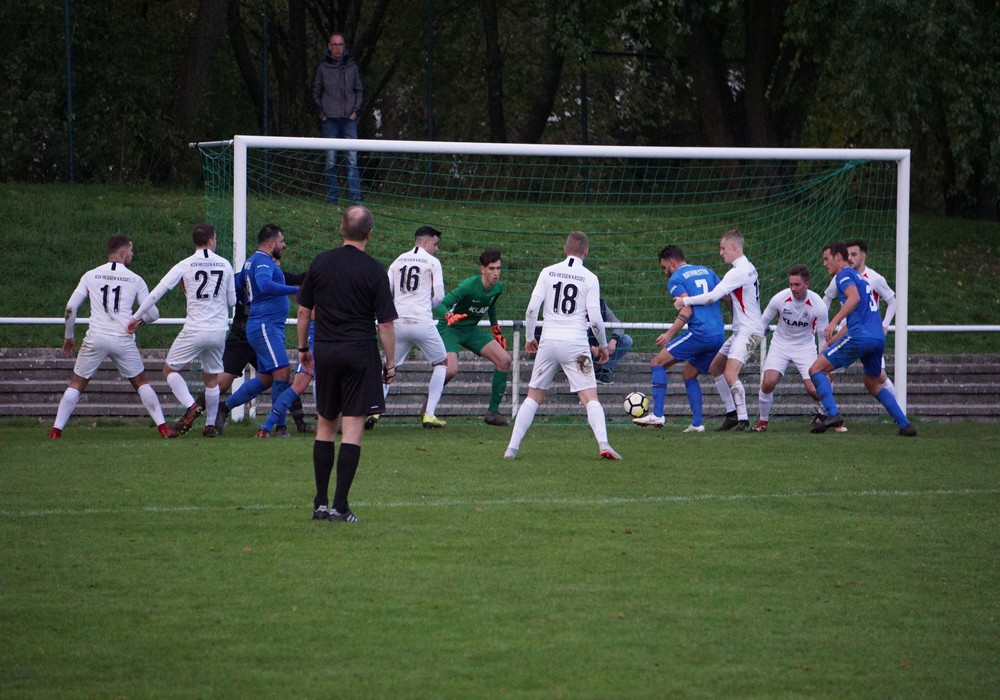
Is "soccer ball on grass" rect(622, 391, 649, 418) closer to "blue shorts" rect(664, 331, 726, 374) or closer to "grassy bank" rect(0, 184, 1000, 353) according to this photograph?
"blue shorts" rect(664, 331, 726, 374)

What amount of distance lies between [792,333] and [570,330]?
4.11 metres

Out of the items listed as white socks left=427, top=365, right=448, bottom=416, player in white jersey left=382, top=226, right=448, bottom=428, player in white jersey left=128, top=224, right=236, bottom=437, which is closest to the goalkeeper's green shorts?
white socks left=427, top=365, right=448, bottom=416

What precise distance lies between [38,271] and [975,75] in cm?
1550

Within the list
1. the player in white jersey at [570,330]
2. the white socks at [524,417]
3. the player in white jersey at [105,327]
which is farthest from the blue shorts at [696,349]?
the player in white jersey at [105,327]

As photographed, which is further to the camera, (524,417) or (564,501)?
(524,417)

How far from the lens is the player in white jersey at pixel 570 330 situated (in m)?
10.2

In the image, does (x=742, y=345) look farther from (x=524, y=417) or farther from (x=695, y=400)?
(x=524, y=417)

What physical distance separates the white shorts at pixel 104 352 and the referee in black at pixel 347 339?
16.4ft

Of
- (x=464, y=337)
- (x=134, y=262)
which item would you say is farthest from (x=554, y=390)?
(x=134, y=262)

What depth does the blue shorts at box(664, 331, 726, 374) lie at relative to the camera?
12891mm

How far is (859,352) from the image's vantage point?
12539 millimetres

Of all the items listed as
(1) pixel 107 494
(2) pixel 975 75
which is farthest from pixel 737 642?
(2) pixel 975 75

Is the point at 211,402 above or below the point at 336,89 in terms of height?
below

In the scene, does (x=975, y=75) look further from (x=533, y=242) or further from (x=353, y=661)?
(x=353, y=661)
